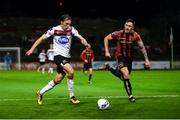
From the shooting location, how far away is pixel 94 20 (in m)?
74.9

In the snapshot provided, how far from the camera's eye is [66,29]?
46.0 ft

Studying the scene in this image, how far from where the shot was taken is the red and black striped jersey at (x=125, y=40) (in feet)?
48.3

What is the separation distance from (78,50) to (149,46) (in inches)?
370

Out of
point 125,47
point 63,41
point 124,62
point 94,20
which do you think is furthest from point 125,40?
point 94,20

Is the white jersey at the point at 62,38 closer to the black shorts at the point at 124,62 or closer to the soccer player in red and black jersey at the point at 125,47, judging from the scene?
the soccer player in red and black jersey at the point at 125,47

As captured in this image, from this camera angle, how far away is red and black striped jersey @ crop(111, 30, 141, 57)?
14.7 metres

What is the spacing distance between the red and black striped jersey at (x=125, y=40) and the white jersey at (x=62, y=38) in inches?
57.3

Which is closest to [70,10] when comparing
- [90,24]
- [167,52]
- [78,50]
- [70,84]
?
[90,24]

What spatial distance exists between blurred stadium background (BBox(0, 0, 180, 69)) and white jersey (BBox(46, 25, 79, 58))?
4360cm

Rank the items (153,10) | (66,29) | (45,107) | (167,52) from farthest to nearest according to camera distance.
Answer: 1. (153,10)
2. (167,52)
3. (66,29)
4. (45,107)

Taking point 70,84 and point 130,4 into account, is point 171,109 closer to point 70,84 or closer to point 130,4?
point 70,84

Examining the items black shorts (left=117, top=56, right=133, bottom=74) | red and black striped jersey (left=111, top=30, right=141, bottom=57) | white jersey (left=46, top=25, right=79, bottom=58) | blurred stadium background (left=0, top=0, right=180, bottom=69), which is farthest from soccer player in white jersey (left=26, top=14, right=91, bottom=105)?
blurred stadium background (left=0, top=0, right=180, bottom=69)

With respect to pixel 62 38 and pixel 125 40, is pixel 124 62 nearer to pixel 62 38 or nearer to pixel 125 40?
pixel 125 40

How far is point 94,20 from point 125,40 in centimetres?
6040
